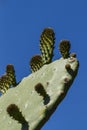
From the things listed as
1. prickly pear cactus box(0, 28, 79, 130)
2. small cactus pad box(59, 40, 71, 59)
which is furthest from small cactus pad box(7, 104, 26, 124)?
small cactus pad box(59, 40, 71, 59)

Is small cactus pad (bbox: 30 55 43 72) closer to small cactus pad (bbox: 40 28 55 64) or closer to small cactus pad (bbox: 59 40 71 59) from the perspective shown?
small cactus pad (bbox: 40 28 55 64)

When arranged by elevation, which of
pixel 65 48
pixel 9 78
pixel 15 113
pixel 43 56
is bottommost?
pixel 15 113

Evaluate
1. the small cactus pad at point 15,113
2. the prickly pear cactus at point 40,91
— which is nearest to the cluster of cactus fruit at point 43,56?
the prickly pear cactus at point 40,91

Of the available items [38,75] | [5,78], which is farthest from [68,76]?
[5,78]

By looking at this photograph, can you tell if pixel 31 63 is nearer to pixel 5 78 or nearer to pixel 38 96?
pixel 5 78

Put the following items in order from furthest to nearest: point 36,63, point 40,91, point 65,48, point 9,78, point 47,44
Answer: point 9,78 < point 36,63 < point 47,44 < point 65,48 < point 40,91

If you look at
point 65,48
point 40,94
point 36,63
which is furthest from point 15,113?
point 36,63

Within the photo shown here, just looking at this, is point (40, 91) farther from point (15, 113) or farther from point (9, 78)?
point (9, 78)
